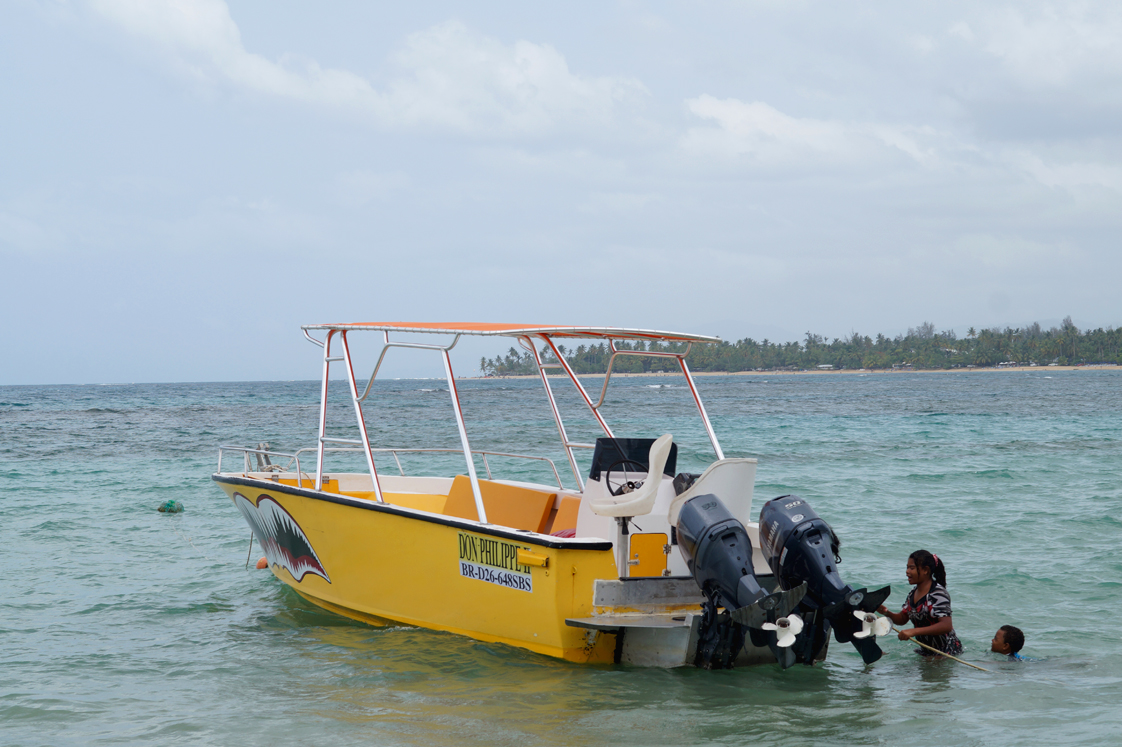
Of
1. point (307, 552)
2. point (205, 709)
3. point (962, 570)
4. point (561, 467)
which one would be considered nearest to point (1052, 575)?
point (962, 570)

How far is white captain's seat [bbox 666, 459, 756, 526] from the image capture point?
19.3ft

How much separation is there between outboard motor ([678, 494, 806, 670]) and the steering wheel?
1009 millimetres

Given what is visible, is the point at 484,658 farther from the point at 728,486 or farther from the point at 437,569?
the point at 728,486

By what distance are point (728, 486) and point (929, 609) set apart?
167 cm

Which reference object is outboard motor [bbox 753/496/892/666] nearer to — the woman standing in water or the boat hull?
the woman standing in water

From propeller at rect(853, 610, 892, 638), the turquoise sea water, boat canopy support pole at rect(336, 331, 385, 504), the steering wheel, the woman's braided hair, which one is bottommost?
the turquoise sea water

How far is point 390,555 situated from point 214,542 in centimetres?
578

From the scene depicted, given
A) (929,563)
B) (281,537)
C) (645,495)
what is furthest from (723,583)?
(281,537)

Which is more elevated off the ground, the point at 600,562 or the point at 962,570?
the point at 600,562

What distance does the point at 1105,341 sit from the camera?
148 metres

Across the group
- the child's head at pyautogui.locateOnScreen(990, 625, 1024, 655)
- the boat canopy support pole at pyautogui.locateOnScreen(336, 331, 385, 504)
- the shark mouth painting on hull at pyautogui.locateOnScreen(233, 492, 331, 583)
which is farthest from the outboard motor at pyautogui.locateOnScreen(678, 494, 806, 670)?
the shark mouth painting on hull at pyautogui.locateOnScreen(233, 492, 331, 583)

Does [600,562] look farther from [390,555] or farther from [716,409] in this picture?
[716,409]

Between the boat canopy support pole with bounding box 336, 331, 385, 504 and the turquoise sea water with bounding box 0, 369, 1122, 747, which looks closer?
the turquoise sea water with bounding box 0, 369, 1122, 747

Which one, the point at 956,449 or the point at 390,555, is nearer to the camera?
the point at 390,555
